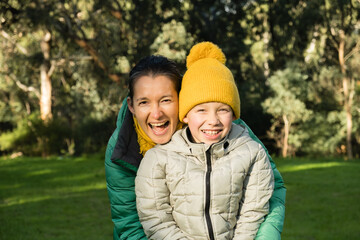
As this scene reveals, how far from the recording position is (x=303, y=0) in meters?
17.1

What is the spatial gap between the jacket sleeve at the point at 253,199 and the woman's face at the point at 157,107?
1.52ft

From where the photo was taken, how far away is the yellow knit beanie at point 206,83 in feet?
8.11

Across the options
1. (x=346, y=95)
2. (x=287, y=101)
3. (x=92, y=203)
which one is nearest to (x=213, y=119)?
(x=92, y=203)

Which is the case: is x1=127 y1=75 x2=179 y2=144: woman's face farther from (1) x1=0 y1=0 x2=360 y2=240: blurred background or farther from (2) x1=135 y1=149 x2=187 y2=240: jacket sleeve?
(1) x1=0 y1=0 x2=360 y2=240: blurred background

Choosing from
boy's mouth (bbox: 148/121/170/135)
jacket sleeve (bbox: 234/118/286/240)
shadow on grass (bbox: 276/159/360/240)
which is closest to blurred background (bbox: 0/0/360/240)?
shadow on grass (bbox: 276/159/360/240)

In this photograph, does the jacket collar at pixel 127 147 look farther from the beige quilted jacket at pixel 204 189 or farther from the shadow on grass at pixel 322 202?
the shadow on grass at pixel 322 202

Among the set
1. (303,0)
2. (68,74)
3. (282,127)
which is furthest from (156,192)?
(68,74)

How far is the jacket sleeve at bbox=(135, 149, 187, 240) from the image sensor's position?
2.42 meters

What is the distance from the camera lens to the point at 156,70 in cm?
267

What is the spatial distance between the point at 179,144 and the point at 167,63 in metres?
0.48

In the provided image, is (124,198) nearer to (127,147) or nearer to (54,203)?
(127,147)

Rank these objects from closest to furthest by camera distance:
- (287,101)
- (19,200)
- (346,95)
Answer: (19,200), (287,101), (346,95)

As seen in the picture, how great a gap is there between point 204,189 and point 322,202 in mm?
7783

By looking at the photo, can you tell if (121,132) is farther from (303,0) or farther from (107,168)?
(303,0)
